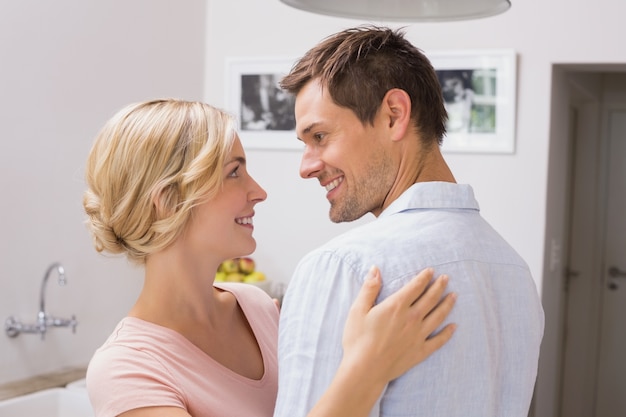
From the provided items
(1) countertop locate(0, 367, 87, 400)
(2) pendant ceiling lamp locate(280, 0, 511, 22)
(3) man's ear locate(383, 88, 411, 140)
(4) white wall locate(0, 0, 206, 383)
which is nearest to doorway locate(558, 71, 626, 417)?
(4) white wall locate(0, 0, 206, 383)

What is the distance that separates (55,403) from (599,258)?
13.1 feet

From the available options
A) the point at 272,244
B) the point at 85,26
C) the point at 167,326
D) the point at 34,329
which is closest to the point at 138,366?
the point at 167,326

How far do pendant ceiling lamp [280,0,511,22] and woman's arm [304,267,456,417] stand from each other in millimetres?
944

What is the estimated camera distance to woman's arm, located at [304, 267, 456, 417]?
1.21 meters

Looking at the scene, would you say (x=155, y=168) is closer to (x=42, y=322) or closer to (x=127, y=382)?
(x=127, y=382)

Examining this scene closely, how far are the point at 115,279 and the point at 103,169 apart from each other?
2.30 metres

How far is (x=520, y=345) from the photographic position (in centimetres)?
135

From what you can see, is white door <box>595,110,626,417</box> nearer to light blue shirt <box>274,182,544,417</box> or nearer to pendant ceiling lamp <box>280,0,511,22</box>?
pendant ceiling lamp <box>280,0,511,22</box>

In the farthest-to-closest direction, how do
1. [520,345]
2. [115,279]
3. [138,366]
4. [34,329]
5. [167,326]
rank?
[115,279]
[34,329]
[167,326]
[138,366]
[520,345]

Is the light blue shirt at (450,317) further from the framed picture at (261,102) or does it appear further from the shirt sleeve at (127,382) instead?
the framed picture at (261,102)

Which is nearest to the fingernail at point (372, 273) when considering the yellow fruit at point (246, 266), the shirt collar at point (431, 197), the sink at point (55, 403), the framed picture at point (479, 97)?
the shirt collar at point (431, 197)

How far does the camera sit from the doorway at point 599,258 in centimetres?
593

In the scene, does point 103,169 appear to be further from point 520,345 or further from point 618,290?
point 618,290

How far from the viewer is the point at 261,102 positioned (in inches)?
175
